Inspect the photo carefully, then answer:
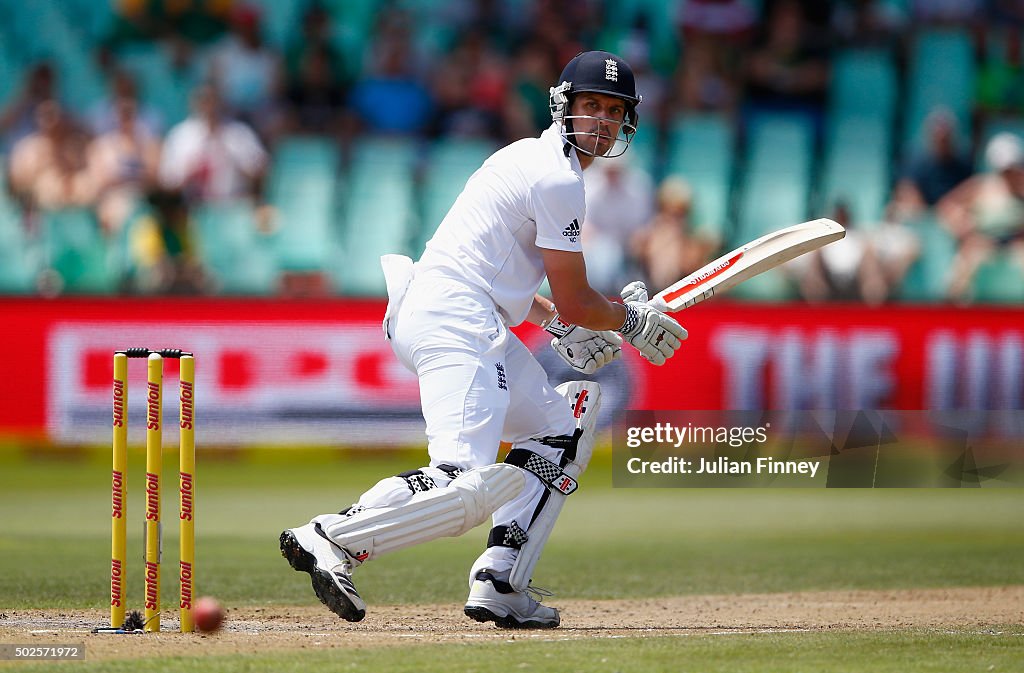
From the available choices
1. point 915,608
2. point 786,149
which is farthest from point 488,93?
point 915,608

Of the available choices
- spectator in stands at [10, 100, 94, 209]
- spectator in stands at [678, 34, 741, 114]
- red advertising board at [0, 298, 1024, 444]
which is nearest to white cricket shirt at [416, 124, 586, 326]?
red advertising board at [0, 298, 1024, 444]

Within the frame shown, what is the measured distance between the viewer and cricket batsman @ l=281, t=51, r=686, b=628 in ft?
15.4

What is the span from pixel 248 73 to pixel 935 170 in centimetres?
629

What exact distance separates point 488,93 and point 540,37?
82 cm

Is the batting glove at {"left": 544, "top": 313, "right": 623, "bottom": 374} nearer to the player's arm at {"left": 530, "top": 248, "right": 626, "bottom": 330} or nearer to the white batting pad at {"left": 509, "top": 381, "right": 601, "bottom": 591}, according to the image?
the white batting pad at {"left": 509, "top": 381, "right": 601, "bottom": 591}

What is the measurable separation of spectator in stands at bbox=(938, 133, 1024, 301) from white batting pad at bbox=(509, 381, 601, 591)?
8.04 metres

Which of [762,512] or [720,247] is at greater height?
[720,247]

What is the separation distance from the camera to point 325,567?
4559 millimetres

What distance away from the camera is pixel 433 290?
16.6 feet

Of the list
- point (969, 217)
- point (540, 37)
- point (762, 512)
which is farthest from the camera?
point (540, 37)

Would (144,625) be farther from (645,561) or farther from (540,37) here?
(540,37)

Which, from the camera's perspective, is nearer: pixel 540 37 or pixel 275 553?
pixel 275 553

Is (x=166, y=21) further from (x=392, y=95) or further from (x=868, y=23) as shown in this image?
(x=868, y=23)

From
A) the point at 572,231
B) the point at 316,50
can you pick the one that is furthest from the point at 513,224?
the point at 316,50
